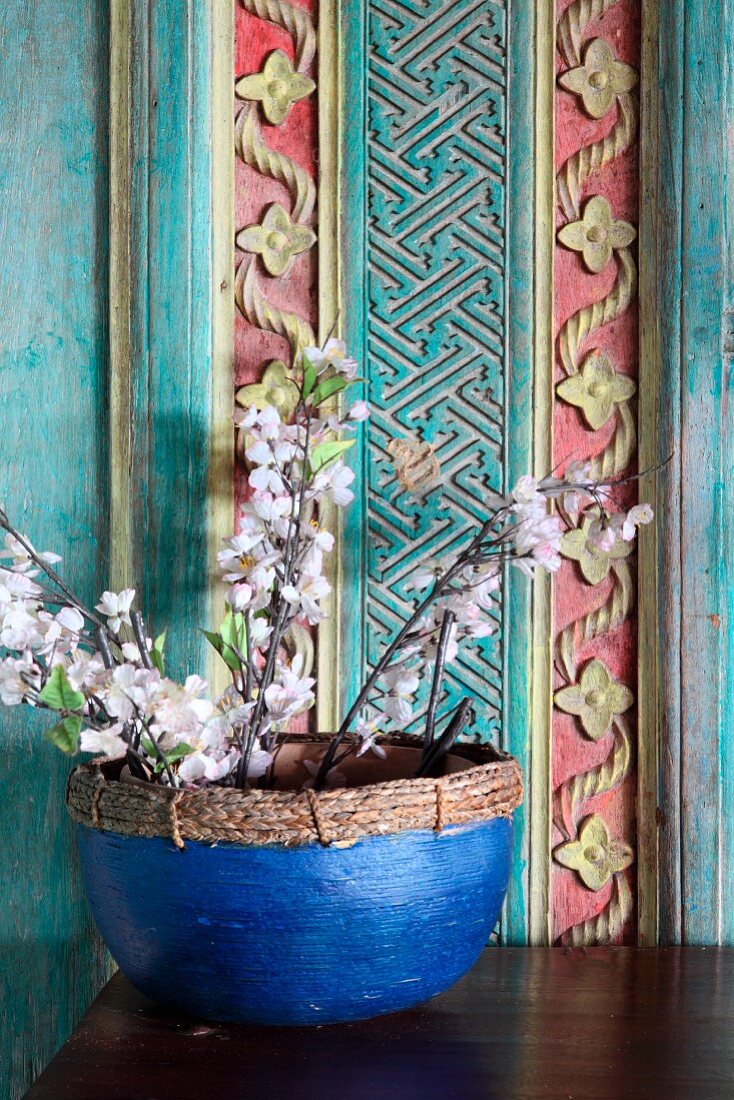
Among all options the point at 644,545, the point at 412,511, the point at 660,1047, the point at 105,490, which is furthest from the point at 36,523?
the point at 660,1047

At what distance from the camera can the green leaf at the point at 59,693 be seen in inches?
27.3

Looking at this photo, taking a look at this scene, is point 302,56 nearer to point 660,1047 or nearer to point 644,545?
point 644,545

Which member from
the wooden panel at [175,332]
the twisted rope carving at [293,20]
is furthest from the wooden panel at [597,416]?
the wooden panel at [175,332]

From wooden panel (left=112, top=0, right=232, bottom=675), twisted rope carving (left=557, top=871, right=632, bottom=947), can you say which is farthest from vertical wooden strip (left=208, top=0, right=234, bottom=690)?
twisted rope carving (left=557, top=871, right=632, bottom=947)

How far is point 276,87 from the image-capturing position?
1107 millimetres

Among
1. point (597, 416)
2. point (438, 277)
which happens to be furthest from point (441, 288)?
point (597, 416)

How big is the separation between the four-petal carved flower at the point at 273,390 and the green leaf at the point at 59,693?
1.56ft

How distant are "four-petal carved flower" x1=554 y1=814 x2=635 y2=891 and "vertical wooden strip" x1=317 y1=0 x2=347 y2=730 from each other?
28cm

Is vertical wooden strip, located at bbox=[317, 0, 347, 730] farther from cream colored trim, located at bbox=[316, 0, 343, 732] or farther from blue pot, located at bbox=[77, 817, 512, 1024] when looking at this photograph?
blue pot, located at bbox=[77, 817, 512, 1024]

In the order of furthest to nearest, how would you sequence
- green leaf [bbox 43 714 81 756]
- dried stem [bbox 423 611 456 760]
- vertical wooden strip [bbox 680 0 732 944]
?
vertical wooden strip [bbox 680 0 732 944] < dried stem [bbox 423 611 456 760] < green leaf [bbox 43 714 81 756]

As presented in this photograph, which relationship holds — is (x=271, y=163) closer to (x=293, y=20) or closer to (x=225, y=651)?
(x=293, y=20)

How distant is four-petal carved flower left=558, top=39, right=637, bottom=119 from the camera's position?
110 centimetres

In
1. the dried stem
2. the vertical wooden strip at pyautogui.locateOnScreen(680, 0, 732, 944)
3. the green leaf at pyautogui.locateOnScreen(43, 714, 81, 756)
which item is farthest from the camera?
the vertical wooden strip at pyautogui.locateOnScreen(680, 0, 732, 944)

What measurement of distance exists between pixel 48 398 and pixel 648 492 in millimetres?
651
